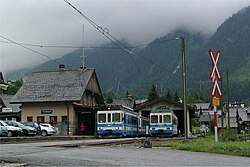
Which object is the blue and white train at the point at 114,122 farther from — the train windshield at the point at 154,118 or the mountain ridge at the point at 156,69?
the mountain ridge at the point at 156,69

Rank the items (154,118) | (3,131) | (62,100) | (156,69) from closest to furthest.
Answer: (3,131), (154,118), (62,100), (156,69)

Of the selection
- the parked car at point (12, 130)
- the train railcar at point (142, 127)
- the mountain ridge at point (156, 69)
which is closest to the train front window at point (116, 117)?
the train railcar at point (142, 127)

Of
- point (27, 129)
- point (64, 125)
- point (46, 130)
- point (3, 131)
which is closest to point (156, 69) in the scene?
point (64, 125)

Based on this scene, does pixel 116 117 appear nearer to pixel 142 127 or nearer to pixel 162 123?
pixel 162 123

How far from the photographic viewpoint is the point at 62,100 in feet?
174

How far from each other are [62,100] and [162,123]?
1546 cm

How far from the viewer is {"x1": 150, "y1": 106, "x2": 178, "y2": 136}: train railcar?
140 feet

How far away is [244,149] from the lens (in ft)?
50.9

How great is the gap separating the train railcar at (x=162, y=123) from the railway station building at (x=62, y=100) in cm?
963

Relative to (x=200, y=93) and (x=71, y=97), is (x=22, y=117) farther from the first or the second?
(x=200, y=93)

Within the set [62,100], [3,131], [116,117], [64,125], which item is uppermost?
[62,100]

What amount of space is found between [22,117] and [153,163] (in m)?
46.3

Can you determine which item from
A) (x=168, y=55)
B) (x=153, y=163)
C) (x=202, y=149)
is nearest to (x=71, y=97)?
(x=202, y=149)

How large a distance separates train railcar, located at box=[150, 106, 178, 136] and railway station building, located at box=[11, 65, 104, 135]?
9635 millimetres
